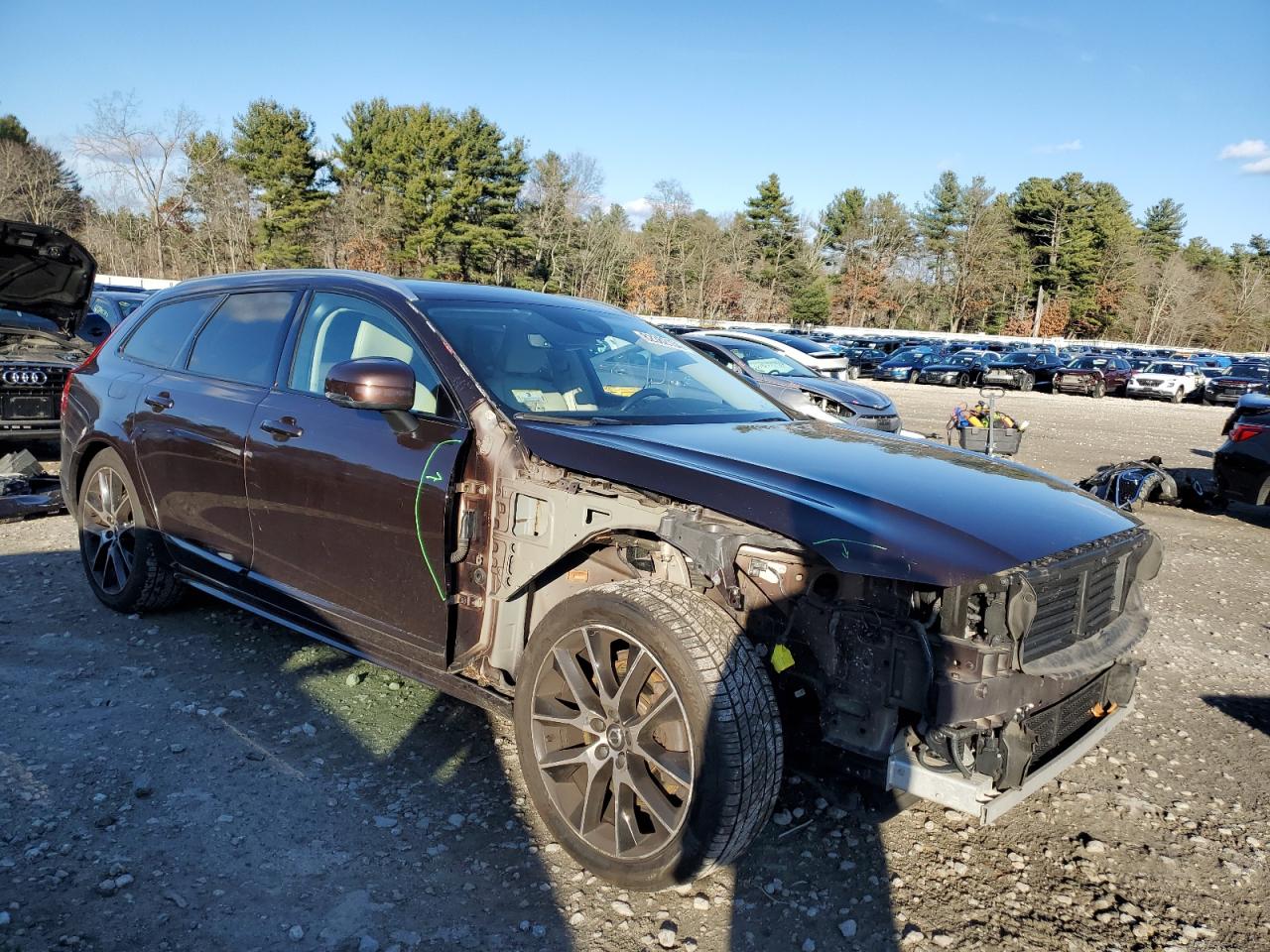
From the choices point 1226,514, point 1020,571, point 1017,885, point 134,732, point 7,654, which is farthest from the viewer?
point 1226,514

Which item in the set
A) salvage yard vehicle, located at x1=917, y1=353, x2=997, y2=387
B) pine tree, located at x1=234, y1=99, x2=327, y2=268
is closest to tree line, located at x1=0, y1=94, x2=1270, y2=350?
pine tree, located at x1=234, y1=99, x2=327, y2=268

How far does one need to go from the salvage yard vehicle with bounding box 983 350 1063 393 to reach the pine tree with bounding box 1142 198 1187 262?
68.6 meters

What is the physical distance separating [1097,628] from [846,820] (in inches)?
42.1

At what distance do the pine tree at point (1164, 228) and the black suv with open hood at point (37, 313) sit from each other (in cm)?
10346

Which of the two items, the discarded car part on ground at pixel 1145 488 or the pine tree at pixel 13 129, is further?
the pine tree at pixel 13 129

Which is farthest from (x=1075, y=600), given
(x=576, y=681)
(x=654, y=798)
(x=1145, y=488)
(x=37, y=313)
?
(x=37, y=313)

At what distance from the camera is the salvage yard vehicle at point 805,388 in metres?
10.6

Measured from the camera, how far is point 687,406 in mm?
3539

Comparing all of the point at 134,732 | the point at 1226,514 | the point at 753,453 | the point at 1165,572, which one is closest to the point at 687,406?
the point at 753,453

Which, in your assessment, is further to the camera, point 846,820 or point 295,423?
point 295,423

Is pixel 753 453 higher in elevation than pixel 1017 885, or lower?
higher

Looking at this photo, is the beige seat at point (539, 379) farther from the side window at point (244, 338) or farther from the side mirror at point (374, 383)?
the side window at point (244, 338)

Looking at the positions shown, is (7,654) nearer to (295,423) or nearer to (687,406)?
(295,423)

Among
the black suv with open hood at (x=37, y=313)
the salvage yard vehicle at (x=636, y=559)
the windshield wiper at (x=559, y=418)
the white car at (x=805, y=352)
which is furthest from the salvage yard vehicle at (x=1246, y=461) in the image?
the black suv with open hood at (x=37, y=313)
